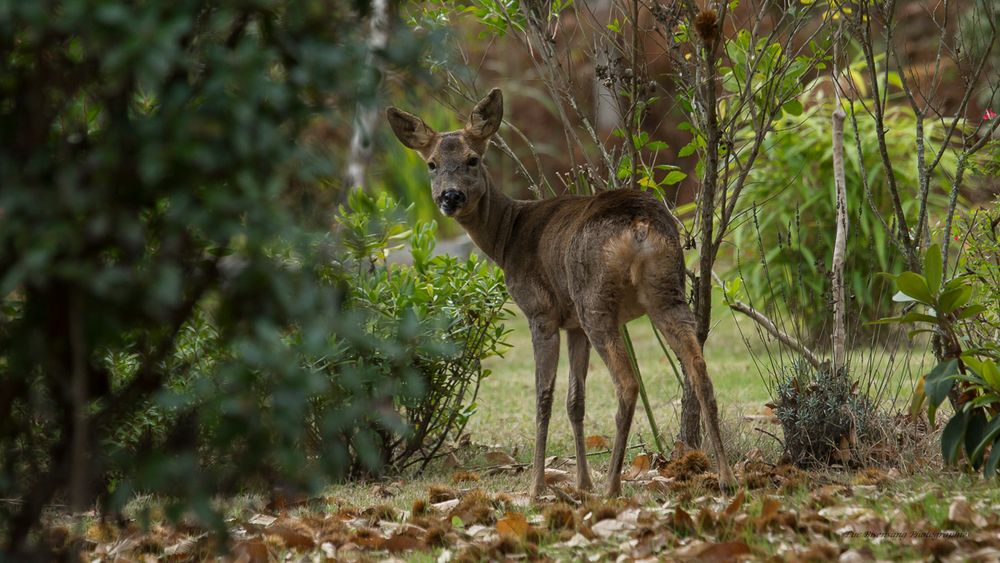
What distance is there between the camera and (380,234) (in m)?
5.68

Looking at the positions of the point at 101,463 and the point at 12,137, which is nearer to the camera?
the point at 12,137

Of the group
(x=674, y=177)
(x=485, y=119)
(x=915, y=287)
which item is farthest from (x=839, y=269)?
(x=485, y=119)

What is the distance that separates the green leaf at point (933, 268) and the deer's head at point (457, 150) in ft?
7.14

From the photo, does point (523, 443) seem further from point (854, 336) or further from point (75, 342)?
point (75, 342)

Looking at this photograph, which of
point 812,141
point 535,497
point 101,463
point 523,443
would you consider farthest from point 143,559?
point 812,141

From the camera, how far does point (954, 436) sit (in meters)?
4.25

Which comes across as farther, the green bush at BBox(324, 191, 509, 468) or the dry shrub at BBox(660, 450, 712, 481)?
the green bush at BBox(324, 191, 509, 468)

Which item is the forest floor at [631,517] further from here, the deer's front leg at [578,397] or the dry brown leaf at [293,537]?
the deer's front leg at [578,397]

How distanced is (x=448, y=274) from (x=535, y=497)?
1514mm

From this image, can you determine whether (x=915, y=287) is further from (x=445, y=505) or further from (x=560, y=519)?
(x=445, y=505)

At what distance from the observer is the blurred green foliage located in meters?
2.32

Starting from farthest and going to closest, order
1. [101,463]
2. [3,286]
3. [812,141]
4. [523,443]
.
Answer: [812,141] < [523,443] < [101,463] < [3,286]

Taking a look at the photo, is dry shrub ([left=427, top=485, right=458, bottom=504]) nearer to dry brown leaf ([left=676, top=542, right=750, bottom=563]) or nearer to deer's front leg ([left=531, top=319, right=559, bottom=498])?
deer's front leg ([left=531, top=319, right=559, bottom=498])

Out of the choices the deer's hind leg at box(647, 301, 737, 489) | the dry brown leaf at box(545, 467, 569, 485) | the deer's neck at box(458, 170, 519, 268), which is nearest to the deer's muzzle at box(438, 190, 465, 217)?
the deer's neck at box(458, 170, 519, 268)
